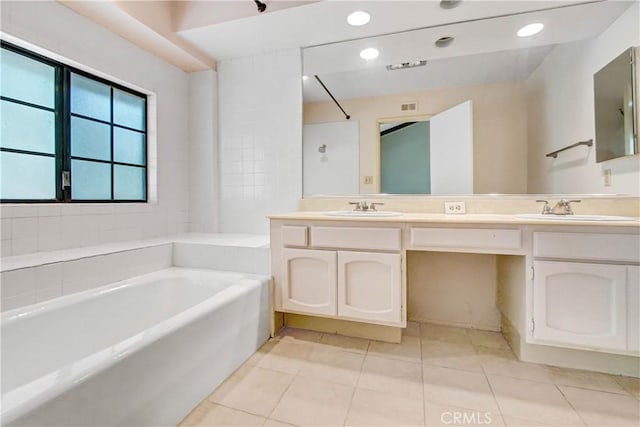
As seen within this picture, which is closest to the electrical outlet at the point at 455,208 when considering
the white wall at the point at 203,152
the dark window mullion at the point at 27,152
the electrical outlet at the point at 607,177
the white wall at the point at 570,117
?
the white wall at the point at 570,117

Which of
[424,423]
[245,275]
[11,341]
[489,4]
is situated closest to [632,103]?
[489,4]

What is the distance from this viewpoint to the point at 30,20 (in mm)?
1610

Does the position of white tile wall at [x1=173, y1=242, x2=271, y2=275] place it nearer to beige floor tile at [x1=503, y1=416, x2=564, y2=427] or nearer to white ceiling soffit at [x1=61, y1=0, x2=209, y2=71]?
beige floor tile at [x1=503, y1=416, x2=564, y2=427]

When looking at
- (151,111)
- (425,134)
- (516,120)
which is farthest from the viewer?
(151,111)

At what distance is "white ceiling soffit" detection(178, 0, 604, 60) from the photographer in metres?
1.79

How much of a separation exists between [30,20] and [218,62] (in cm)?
127

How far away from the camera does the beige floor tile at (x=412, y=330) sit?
1874 millimetres

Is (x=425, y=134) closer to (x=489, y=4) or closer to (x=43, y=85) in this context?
(x=489, y=4)

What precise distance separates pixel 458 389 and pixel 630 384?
33.0 inches

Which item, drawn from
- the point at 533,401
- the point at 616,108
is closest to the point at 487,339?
the point at 533,401

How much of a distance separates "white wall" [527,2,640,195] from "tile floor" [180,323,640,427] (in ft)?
3.53

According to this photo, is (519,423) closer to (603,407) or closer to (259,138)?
(603,407)

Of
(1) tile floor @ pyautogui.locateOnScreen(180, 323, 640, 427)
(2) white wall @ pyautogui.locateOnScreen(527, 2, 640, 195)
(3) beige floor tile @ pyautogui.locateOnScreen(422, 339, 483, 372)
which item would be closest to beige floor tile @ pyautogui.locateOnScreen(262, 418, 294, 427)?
(1) tile floor @ pyautogui.locateOnScreen(180, 323, 640, 427)

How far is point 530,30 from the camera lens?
6.10ft
